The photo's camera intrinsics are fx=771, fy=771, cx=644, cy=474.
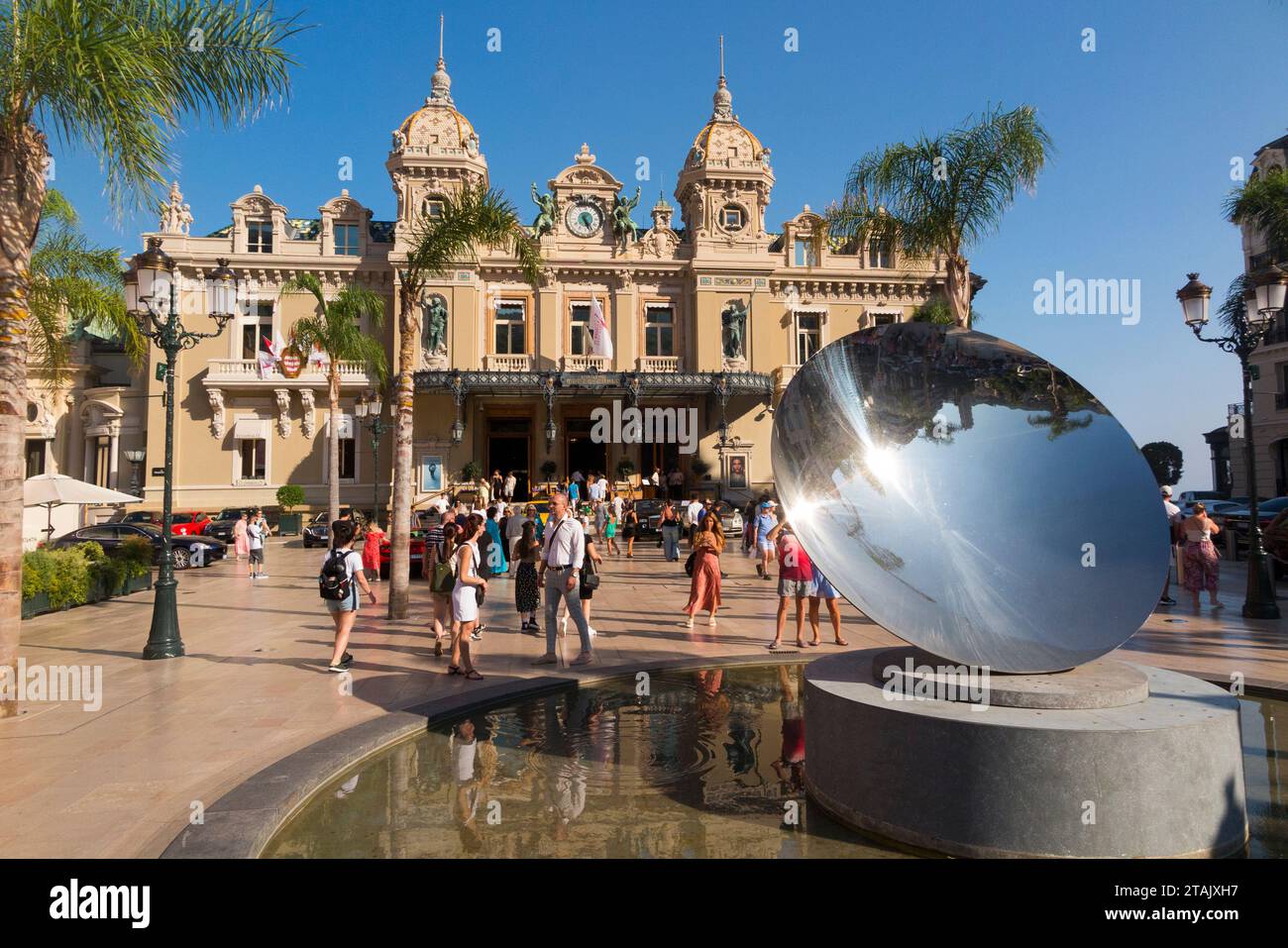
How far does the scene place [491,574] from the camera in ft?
54.1

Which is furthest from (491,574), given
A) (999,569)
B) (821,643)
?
(999,569)

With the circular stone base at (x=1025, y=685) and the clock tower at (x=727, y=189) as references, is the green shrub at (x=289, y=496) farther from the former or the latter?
the circular stone base at (x=1025, y=685)

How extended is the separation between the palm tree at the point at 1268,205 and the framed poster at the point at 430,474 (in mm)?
28138

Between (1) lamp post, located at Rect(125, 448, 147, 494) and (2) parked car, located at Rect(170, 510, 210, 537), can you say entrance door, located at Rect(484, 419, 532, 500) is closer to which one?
(2) parked car, located at Rect(170, 510, 210, 537)

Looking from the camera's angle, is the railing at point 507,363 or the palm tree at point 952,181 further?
the railing at point 507,363

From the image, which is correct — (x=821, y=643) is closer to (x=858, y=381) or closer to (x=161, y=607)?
(x=858, y=381)

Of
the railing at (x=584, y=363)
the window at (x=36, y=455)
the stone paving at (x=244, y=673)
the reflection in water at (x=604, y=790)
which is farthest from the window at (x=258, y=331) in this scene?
the reflection in water at (x=604, y=790)

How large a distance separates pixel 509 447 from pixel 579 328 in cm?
639

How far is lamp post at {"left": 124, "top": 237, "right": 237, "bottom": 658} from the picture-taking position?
8.71 meters

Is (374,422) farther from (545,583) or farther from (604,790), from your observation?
(604,790)

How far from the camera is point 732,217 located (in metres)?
35.9

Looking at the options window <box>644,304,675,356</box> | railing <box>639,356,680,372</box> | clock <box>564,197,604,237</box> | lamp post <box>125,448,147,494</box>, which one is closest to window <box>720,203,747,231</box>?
window <box>644,304,675,356</box>

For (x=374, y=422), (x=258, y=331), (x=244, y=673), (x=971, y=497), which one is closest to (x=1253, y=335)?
(x=971, y=497)

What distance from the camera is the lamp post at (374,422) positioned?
25414 millimetres
